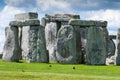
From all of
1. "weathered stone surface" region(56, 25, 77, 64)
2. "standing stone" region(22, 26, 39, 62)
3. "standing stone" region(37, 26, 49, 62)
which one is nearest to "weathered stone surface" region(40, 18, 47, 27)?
"standing stone" region(22, 26, 39, 62)

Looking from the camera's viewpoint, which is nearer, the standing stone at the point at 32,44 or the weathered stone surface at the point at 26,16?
the standing stone at the point at 32,44

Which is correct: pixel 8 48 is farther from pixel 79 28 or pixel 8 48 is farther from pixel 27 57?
pixel 79 28

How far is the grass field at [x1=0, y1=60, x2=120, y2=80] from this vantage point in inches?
1211

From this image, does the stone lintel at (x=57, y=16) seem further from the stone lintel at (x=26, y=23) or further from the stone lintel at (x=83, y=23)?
the stone lintel at (x=83, y=23)

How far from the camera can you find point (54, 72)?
114 ft

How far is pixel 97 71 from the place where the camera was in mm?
36812

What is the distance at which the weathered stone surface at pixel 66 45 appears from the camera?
43812 mm

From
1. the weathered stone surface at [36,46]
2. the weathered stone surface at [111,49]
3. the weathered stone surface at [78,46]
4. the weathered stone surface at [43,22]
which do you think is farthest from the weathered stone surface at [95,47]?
the weathered stone surface at [43,22]

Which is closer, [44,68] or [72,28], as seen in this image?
[44,68]

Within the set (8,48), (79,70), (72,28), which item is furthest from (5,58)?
(79,70)

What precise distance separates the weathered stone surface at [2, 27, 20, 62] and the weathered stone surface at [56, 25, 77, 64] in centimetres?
349

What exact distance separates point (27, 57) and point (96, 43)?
18.4ft

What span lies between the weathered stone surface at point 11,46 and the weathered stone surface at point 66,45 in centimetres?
349

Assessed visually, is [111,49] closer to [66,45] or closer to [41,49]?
[66,45]
